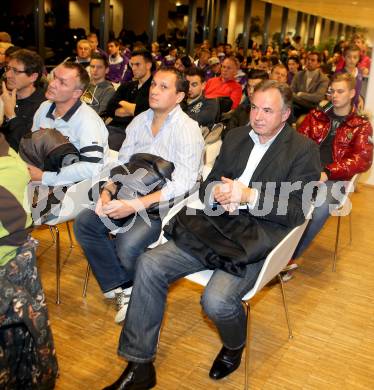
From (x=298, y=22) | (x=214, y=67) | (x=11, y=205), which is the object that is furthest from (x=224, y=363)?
(x=298, y=22)

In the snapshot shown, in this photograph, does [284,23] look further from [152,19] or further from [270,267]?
[270,267]

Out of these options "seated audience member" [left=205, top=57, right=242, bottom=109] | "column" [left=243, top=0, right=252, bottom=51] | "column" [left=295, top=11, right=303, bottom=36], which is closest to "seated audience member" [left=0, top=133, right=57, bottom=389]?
"seated audience member" [left=205, top=57, right=242, bottom=109]

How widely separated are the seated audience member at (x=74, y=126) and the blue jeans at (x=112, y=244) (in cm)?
24

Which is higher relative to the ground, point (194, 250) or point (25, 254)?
point (25, 254)

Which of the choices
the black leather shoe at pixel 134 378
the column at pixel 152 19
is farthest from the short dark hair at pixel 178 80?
the column at pixel 152 19

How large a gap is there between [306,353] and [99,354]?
1.06 m

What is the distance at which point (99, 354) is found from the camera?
2424 millimetres

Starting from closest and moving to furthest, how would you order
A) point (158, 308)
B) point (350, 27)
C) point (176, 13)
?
point (158, 308), point (176, 13), point (350, 27)

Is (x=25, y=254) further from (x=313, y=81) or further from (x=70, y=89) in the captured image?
(x=313, y=81)

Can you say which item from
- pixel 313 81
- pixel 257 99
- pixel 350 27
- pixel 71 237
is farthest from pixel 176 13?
pixel 350 27

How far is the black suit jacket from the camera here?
215 centimetres

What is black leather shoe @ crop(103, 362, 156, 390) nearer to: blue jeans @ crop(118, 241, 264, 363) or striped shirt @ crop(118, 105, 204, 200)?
blue jeans @ crop(118, 241, 264, 363)

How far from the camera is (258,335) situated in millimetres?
2688

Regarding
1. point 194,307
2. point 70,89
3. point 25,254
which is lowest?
point 194,307
